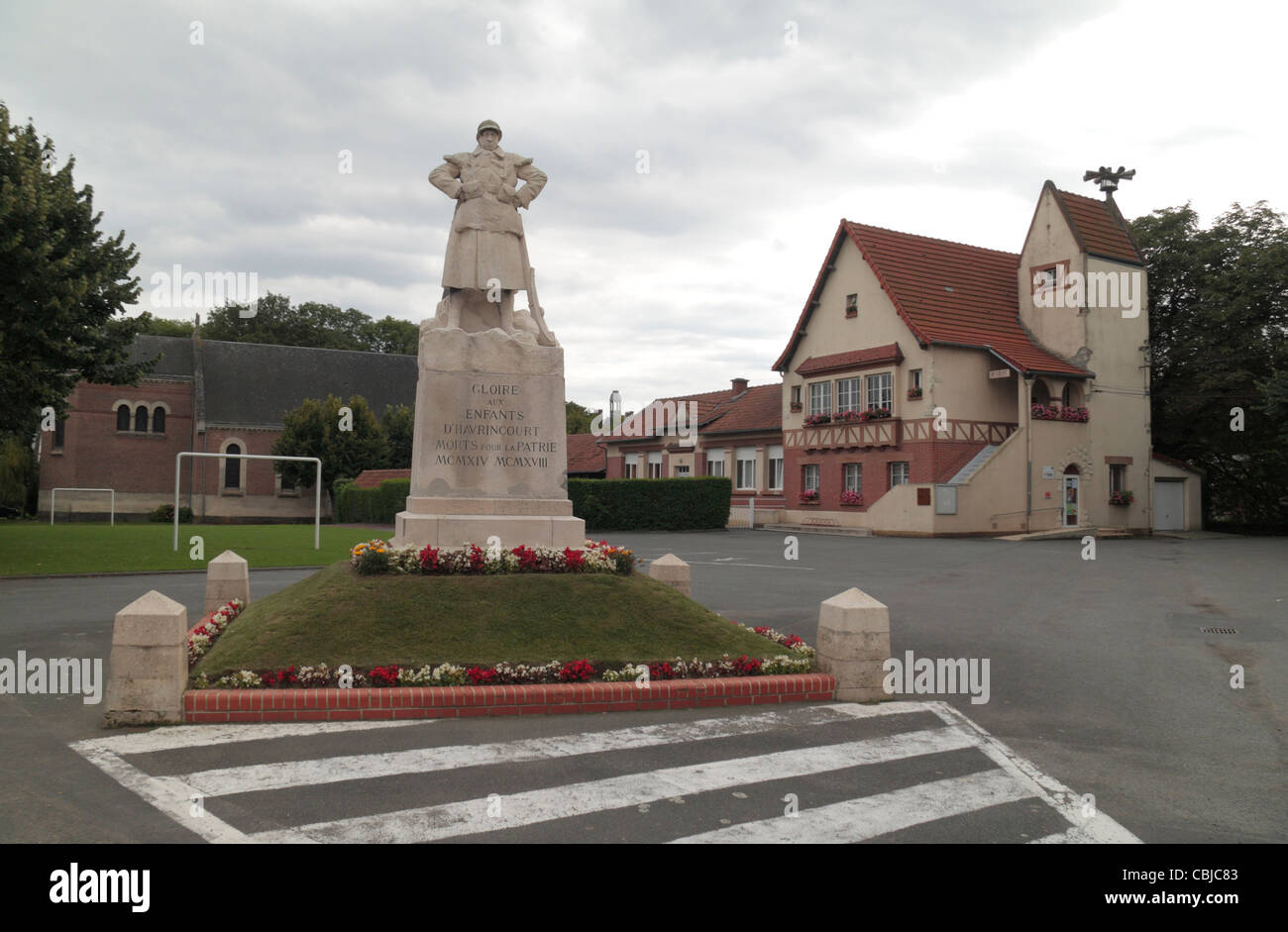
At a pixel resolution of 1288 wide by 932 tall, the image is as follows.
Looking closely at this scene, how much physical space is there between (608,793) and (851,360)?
110 feet

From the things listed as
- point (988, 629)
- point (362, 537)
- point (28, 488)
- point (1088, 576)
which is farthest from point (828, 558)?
point (28, 488)

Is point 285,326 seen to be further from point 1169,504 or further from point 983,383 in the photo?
point 1169,504

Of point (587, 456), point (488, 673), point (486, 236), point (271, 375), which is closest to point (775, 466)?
point (587, 456)

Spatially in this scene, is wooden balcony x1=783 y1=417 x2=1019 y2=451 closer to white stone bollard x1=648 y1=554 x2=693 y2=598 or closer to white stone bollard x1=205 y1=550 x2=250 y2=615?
white stone bollard x1=648 y1=554 x2=693 y2=598

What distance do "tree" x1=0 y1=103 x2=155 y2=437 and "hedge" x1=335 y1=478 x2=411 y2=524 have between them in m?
17.6

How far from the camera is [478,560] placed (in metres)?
9.60

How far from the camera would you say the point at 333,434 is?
48469 mm

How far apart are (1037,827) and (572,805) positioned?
8.59 ft

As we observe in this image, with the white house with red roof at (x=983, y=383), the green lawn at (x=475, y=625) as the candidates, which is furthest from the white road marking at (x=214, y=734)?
the white house with red roof at (x=983, y=383)

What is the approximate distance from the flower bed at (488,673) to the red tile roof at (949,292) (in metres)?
28.1

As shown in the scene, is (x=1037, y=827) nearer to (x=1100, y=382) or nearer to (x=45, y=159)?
(x=45, y=159)

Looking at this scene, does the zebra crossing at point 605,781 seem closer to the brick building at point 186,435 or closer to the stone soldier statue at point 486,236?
the stone soldier statue at point 486,236

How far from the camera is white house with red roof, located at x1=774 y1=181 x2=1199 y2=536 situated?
1310 inches

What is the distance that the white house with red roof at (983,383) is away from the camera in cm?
3328
